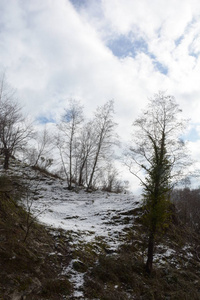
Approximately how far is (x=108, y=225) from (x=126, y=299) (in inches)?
252

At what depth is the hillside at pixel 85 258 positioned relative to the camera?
5398 millimetres

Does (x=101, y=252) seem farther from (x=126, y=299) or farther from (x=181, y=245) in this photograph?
(x=181, y=245)

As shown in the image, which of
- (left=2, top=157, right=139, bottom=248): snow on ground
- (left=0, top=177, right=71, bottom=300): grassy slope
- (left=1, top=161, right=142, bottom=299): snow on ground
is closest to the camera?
(left=0, top=177, right=71, bottom=300): grassy slope

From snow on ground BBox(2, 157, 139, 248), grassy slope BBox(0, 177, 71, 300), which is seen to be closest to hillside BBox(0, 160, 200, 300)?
grassy slope BBox(0, 177, 71, 300)

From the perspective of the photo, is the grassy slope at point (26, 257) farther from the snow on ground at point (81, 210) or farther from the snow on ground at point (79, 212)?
the snow on ground at point (81, 210)

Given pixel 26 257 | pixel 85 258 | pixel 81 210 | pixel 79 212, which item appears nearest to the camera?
pixel 26 257

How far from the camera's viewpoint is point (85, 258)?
768cm

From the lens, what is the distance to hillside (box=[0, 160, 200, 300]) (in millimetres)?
5398

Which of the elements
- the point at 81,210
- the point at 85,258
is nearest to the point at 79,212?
the point at 81,210

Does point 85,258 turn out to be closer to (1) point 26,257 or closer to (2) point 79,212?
(1) point 26,257

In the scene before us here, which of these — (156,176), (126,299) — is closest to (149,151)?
(156,176)

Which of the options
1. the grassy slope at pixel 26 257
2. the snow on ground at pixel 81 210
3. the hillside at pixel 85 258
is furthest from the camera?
the snow on ground at pixel 81 210

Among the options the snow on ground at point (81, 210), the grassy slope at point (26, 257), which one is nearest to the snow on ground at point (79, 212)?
the snow on ground at point (81, 210)

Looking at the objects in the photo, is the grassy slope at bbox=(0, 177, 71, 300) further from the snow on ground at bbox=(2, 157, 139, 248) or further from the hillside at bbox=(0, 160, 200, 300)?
the snow on ground at bbox=(2, 157, 139, 248)
